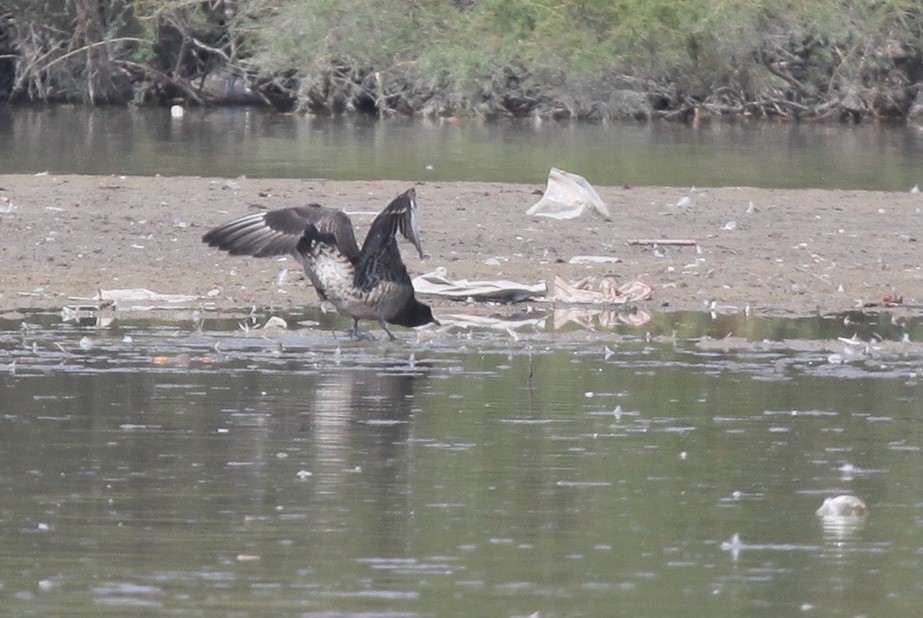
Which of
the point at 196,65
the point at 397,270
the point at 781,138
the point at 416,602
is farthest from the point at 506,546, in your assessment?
the point at 196,65

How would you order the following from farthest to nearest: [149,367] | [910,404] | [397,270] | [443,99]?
[443,99], [397,270], [149,367], [910,404]

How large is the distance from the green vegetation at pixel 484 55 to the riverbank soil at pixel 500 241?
1335 cm

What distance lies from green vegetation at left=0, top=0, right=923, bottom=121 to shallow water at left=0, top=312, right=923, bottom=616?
68.2ft

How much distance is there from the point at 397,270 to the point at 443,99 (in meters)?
25.6

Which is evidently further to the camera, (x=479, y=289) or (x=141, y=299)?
(x=479, y=289)

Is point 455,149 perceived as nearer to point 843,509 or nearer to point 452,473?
point 452,473

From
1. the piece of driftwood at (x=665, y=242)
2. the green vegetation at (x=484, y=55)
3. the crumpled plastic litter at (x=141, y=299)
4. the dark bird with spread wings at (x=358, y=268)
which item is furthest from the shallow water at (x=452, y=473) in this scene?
the green vegetation at (x=484, y=55)

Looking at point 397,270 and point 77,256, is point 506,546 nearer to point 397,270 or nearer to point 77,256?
point 397,270

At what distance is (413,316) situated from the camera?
992 centimetres

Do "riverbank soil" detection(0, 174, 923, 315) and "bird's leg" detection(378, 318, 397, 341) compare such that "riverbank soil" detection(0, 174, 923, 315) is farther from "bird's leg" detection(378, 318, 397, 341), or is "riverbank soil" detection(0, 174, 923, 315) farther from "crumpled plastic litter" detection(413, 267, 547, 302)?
"bird's leg" detection(378, 318, 397, 341)

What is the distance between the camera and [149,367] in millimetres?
8945

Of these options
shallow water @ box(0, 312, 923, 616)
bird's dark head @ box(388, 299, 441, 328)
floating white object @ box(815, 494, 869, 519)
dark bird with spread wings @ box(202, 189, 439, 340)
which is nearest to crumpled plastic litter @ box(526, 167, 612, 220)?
shallow water @ box(0, 312, 923, 616)

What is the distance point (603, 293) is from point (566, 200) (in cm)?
362

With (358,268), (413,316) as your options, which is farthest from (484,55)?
(358,268)
